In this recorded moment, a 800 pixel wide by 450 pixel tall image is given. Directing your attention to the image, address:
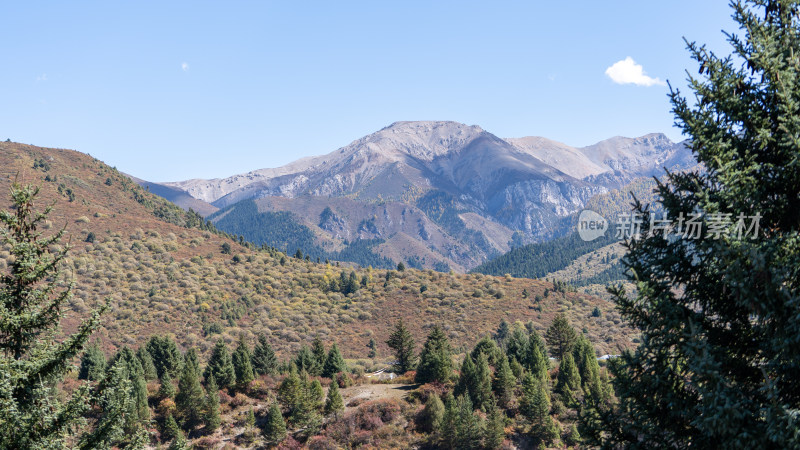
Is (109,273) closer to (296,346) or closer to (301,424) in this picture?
(296,346)

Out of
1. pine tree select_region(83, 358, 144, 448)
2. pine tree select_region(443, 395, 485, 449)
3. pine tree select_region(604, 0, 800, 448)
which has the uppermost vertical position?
pine tree select_region(604, 0, 800, 448)

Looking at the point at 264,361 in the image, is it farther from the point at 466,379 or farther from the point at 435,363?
the point at 466,379

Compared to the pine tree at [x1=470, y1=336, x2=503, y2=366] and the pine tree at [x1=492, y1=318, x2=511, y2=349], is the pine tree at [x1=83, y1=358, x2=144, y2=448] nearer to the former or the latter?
the pine tree at [x1=470, y1=336, x2=503, y2=366]

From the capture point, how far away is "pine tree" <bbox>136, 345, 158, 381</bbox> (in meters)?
62.7

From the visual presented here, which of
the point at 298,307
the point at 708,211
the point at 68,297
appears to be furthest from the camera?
the point at 298,307

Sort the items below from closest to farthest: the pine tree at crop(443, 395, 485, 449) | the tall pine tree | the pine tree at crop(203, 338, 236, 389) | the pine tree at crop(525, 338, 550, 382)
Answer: the pine tree at crop(443, 395, 485, 449) < the tall pine tree < the pine tree at crop(525, 338, 550, 382) < the pine tree at crop(203, 338, 236, 389)

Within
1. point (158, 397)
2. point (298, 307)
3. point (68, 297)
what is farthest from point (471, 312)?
point (68, 297)

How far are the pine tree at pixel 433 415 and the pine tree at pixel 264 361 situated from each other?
76.6ft

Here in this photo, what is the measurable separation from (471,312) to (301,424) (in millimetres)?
74033

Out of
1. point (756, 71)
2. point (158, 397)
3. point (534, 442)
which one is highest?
point (756, 71)

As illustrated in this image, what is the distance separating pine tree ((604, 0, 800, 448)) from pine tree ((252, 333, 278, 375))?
63.5 meters

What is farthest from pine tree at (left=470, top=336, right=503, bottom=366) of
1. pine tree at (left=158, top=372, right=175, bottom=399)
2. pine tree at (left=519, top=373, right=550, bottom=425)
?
pine tree at (left=158, top=372, right=175, bottom=399)

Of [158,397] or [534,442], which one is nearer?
[534,442]

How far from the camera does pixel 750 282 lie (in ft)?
25.0
